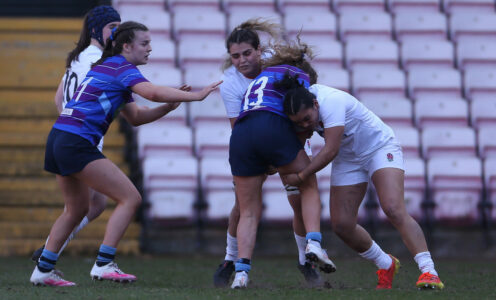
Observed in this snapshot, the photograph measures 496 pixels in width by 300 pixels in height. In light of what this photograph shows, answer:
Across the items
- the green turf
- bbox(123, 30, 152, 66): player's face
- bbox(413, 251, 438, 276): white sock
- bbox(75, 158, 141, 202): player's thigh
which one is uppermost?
bbox(123, 30, 152, 66): player's face

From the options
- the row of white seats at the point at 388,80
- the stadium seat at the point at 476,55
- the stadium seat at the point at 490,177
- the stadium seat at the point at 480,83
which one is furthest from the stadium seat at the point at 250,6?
the stadium seat at the point at 490,177

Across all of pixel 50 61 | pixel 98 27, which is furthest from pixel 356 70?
pixel 98 27

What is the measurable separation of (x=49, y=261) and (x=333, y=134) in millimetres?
1947

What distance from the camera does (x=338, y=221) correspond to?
17.8 feet

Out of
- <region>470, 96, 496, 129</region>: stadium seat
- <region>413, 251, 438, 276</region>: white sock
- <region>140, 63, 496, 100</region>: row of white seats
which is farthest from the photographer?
<region>140, 63, 496, 100</region>: row of white seats

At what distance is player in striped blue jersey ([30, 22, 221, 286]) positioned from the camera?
507 cm

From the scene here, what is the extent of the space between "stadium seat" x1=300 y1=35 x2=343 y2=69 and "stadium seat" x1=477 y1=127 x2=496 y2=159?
6.20ft

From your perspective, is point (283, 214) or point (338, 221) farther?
point (283, 214)

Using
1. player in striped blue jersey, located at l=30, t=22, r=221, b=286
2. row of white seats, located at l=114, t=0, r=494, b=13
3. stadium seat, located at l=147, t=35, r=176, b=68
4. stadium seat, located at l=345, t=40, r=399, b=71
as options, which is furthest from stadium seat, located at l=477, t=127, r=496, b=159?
player in striped blue jersey, located at l=30, t=22, r=221, b=286

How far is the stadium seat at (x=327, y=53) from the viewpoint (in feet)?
32.7

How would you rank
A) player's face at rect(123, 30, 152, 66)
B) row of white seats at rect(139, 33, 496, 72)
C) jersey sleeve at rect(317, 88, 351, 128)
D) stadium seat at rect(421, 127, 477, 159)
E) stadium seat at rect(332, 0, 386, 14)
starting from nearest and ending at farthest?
jersey sleeve at rect(317, 88, 351, 128)
player's face at rect(123, 30, 152, 66)
stadium seat at rect(421, 127, 477, 159)
row of white seats at rect(139, 33, 496, 72)
stadium seat at rect(332, 0, 386, 14)

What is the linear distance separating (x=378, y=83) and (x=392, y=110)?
485mm

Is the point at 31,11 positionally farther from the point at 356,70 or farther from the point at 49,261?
the point at 49,261

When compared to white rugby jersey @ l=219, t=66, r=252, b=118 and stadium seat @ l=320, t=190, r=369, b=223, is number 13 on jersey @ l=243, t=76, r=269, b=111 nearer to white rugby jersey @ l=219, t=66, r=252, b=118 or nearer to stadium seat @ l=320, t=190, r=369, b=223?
white rugby jersey @ l=219, t=66, r=252, b=118
